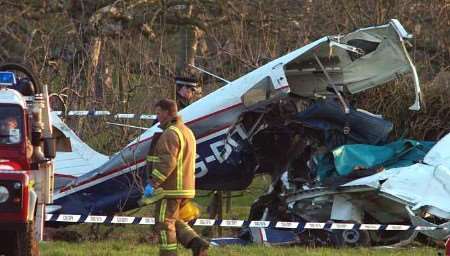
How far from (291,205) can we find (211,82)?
21.8 ft

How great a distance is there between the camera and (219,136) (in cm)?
1202

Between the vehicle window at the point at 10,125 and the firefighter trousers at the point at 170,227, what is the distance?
1.61 meters

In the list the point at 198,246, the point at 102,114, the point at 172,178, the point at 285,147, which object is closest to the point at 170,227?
the point at 198,246

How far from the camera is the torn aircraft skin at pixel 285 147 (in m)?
11.5

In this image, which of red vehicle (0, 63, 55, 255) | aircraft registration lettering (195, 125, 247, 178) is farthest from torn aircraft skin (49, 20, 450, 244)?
red vehicle (0, 63, 55, 255)

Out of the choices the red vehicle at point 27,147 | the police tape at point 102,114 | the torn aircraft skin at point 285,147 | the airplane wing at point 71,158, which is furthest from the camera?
the police tape at point 102,114

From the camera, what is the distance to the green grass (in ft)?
32.7

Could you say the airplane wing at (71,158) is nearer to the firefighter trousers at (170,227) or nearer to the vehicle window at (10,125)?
the vehicle window at (10,125)

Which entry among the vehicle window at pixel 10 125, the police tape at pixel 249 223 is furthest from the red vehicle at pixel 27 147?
the police tape at pixel 249 223

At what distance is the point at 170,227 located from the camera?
8.81 meters

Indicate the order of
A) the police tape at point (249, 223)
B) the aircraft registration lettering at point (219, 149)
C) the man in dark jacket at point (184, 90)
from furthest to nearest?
the man in dark jacket at point (184, 90), the aircraft registration lettering at point (219, 149), the police tape at point (249, 223)

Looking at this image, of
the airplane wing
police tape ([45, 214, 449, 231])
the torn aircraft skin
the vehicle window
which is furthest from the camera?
the airplane wing

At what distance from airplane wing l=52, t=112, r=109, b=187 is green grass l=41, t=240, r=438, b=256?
1869 mm

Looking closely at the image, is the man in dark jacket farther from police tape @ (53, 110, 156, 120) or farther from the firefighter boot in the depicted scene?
the firefighter boot
